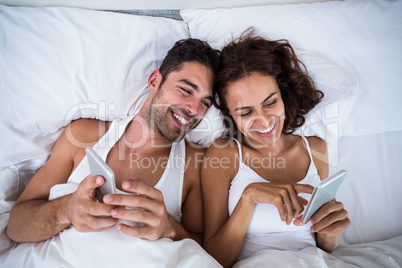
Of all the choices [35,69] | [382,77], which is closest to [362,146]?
[382,77]

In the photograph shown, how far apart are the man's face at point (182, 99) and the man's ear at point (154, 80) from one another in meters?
0.04

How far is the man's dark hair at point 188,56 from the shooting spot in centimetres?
152

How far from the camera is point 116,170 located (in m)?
1.46

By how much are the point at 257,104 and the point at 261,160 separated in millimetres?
353

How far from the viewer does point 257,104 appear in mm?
1378

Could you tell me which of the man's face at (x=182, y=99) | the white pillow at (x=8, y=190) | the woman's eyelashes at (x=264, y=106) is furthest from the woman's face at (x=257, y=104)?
the white pillow at (x=8, y=190)

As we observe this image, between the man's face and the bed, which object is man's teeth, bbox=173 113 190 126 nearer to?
the man's face

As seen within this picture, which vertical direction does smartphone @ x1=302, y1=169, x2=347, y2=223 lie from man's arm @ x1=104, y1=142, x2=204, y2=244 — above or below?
above

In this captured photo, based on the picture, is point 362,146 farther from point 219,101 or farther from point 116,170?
point 116,170

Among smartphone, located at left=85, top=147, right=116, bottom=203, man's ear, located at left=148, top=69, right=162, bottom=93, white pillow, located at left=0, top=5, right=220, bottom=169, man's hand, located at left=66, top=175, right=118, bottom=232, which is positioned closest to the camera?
smartphone, located at left=85, top=147, right=116, bottom=203

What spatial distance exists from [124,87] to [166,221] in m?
0.77

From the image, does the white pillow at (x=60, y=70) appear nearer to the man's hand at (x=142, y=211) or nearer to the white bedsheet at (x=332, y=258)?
the man's hand at (x=142, y=211)

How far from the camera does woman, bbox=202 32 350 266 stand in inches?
52.8

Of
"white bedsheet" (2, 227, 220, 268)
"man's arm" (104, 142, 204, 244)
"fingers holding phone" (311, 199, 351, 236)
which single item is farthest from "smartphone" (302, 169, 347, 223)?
"man's arm" (104, 142, 204, 244)
